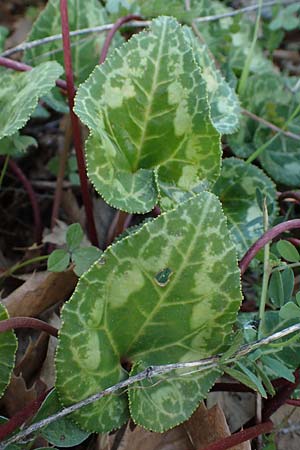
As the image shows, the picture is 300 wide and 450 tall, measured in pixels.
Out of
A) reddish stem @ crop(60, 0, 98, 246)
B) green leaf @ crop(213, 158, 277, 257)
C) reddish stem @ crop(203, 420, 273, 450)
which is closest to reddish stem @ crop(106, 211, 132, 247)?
reddish stem @ crop(60, 0, 98, 246)

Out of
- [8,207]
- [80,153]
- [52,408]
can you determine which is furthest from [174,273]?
[8,207]

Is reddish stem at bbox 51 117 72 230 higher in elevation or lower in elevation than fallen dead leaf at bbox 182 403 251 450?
higher

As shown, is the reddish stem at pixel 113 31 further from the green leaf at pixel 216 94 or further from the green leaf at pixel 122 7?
the green leaf at pixel 216 94

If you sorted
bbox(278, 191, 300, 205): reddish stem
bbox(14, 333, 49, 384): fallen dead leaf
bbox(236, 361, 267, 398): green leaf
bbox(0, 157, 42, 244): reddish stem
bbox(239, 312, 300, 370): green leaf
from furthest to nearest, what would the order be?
1. bbox(0, 157, 42, 244): reddish stem
2. bbox(278, 191, 300, 205): reddish stem
3. bbox(14, 333, 49, 384): fallen dead leaf
4. bbox(239, 312, 300, 370): green leaf
5. bbox(236, 361, 267, 398): green leaf

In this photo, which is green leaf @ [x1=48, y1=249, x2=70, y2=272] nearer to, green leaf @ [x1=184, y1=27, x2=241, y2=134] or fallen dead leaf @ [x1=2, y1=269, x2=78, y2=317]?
fallen dead leaf @ [x1=2, y1=269, x2=78, y2=317]

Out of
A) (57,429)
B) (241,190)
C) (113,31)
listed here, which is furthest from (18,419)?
(113,31)

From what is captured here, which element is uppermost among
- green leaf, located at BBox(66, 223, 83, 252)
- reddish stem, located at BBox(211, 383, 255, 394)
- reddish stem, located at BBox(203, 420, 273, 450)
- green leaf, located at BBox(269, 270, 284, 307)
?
green leaf, located at BBox(66, 223, 83, 252)

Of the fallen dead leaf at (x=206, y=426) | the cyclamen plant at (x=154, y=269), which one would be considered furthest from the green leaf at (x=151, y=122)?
the fallen dead leaf at (x=206, y=426)
